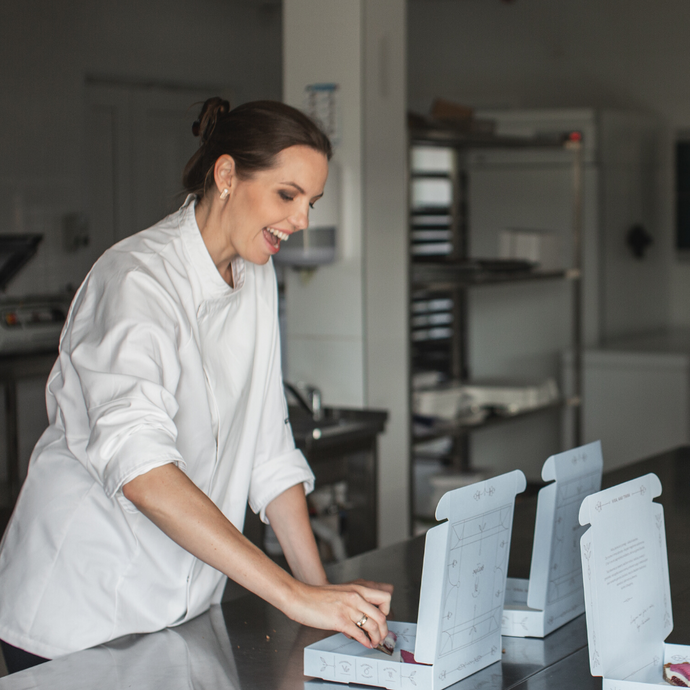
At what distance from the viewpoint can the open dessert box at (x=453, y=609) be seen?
1109 mm

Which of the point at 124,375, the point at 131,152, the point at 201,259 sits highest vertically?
the point at 131,152

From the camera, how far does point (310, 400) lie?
126 inches

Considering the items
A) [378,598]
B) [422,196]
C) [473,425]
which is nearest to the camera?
[378,598]

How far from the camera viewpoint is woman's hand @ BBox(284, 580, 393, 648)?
120cm

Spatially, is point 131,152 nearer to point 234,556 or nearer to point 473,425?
point 473,425

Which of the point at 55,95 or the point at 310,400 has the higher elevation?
the point at 55,95

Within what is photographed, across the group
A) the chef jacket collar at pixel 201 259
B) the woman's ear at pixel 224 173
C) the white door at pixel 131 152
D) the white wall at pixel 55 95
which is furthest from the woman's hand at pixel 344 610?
the white door at pixel 131 152

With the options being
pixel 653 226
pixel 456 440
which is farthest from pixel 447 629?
pixel 653 226

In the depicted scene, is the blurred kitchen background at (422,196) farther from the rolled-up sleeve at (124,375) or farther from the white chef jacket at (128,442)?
the rolled-up sleeve at (124,375)

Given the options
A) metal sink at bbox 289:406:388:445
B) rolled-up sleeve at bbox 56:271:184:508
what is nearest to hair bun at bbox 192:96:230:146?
rolled-up sleeve at bbox 56:271:184:508

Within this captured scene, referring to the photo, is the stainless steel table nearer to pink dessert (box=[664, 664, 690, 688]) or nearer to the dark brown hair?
pink dessert (box=[664, 664, 690, 688])

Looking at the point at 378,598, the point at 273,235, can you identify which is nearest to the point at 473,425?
the point at 273,235

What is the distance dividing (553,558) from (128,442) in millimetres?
585

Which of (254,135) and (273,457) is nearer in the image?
(254,135)
